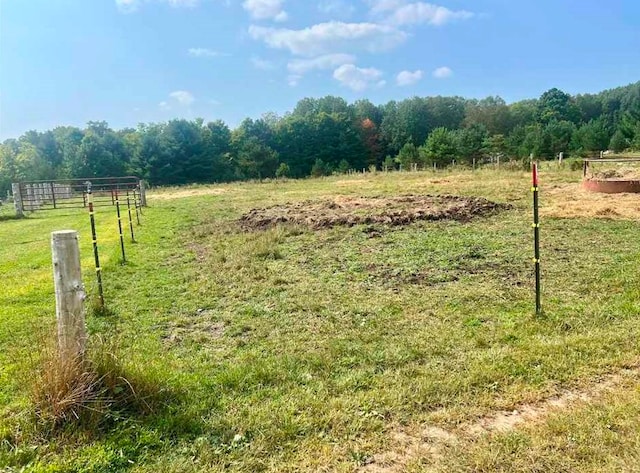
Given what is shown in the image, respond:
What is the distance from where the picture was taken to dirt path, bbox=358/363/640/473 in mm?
2646

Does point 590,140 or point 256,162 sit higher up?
point 256,162

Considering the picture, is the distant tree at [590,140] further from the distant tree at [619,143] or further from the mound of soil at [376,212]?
the mound of soil at [376,212]

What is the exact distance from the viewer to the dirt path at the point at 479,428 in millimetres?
2646

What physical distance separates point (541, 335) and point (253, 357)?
2.67m

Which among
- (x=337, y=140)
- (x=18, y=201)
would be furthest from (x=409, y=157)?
(x=18, y=201)

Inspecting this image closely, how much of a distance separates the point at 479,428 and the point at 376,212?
12.0m

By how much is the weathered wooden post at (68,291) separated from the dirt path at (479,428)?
205 cm

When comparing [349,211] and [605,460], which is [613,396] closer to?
[605,460]

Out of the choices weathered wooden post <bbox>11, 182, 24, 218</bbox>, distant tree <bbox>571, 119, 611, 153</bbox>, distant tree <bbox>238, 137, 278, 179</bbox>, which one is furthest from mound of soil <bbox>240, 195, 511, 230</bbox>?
distant tree <bbox>238, 137, 278, 179</bbox>

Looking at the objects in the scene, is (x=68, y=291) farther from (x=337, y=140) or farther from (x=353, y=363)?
(x=337, y=140)

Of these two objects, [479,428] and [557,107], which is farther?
[557,107]

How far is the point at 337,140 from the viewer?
241ft

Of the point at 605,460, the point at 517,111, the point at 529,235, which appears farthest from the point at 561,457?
the point at 517,111

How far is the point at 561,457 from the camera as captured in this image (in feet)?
8.39
